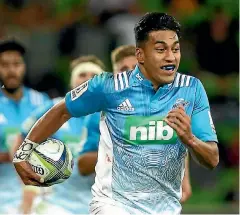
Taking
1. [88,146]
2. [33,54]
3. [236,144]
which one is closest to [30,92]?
[88,146]

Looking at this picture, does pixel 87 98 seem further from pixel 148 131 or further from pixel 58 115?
pixel 148 131

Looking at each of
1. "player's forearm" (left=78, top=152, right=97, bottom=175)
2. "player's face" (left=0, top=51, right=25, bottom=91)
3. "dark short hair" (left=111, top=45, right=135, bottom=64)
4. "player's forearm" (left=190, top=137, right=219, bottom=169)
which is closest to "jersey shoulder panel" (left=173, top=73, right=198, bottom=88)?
"player's forearm" (left=190, top=137, right=219, bottom=169)

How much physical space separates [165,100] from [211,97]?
6304 mm

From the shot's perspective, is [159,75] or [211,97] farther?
[211,97]

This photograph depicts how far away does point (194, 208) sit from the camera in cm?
1214

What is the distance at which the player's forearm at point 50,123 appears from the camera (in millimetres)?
6598

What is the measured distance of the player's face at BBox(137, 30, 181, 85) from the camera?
634 centimetres

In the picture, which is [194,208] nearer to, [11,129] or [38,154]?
[11,129]

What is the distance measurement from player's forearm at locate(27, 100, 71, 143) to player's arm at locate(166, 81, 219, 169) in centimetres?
82

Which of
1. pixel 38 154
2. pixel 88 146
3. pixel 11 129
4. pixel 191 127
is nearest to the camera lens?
pixel 191 127

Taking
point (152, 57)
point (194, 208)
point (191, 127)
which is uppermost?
point (152, 57)

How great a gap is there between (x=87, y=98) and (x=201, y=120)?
0.71 meters

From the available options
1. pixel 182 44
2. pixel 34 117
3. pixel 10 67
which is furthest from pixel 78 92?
pixel 182 44

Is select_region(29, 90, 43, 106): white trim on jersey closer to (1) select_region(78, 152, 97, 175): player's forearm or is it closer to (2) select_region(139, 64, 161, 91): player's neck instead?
(1) select_region(78, 152, 97, 175): player's forearm
